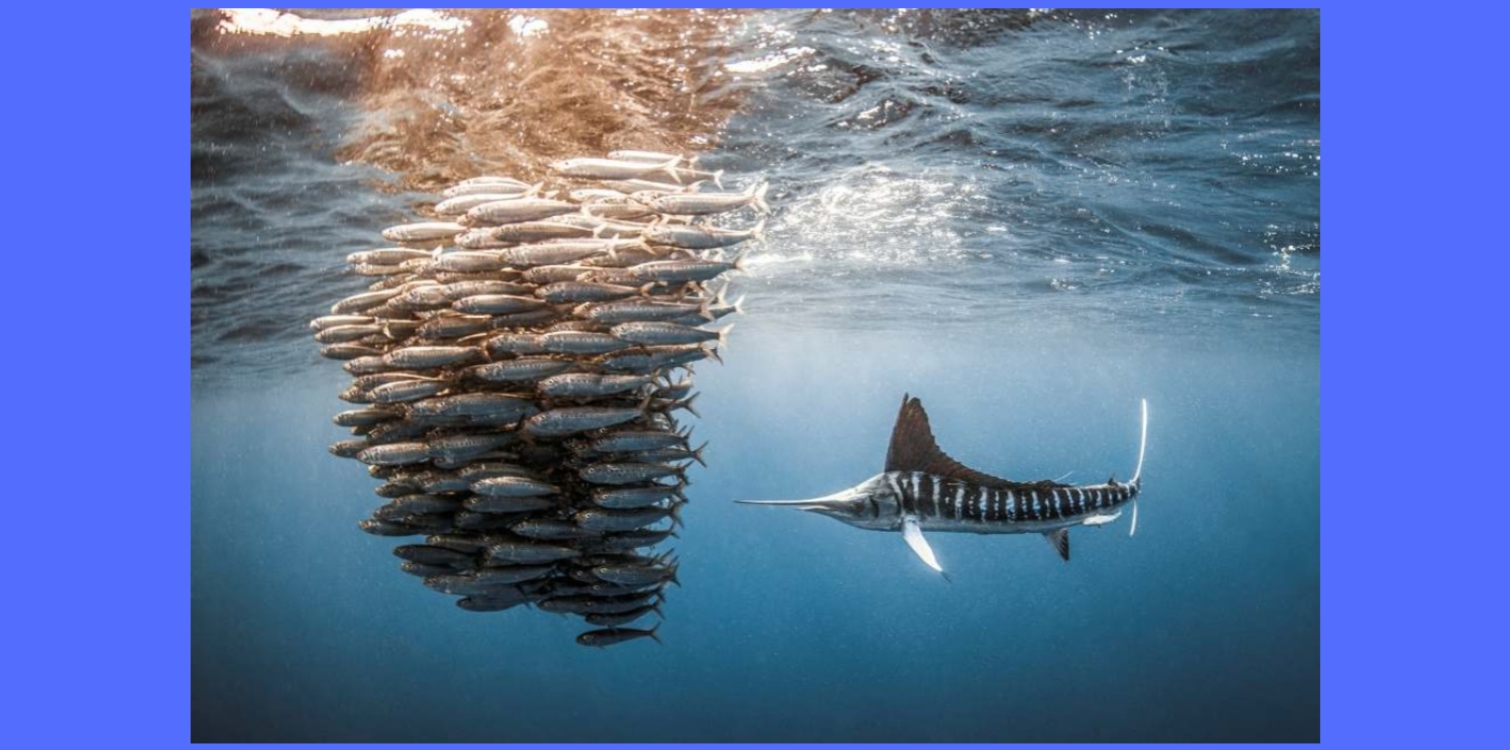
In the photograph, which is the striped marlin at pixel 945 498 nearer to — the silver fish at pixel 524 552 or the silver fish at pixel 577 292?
the silver fish at pixel 524 552

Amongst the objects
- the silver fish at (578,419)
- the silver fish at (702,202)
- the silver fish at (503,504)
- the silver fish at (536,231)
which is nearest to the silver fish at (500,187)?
the silver fish at (536,231)

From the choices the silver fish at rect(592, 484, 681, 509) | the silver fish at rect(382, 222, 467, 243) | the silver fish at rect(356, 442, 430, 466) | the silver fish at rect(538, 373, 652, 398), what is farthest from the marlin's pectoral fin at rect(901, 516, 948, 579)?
the silver fish at rect(382, 222, 467, 243)

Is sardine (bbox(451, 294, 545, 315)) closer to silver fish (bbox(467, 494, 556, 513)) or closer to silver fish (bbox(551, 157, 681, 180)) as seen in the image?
silver fish (bbox(551, 157, 681, 180))

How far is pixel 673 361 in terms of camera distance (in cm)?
606

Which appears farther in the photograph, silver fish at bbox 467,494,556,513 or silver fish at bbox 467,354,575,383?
silver fish at bbox 467,494,556,513

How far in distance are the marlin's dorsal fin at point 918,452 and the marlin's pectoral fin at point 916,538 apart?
0.39 m

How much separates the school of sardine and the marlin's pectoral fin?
1713mm

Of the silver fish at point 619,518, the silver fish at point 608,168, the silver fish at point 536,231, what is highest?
the silver fish at point 608,168

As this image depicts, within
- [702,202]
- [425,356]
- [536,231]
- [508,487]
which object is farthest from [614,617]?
[702,202]

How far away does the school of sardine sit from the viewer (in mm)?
5820

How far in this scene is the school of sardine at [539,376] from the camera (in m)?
5.82

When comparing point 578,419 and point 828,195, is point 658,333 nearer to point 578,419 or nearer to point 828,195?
point 578,419

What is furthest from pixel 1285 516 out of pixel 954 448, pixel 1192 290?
pixel 1192 290

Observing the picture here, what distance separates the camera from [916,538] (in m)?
6.62
